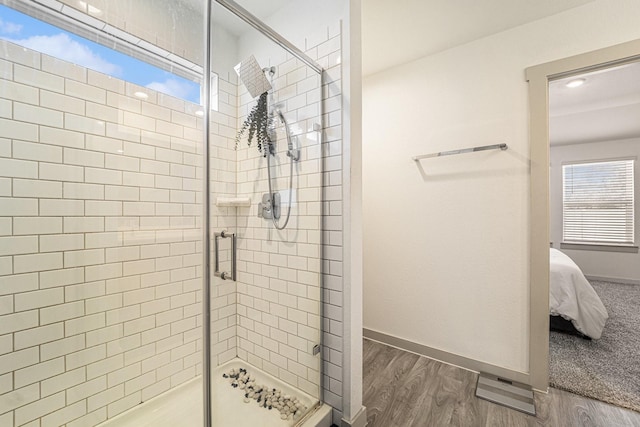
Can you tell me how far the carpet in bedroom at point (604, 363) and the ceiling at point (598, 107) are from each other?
2180 millimetres

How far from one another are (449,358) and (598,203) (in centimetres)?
461

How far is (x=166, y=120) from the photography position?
161 cm

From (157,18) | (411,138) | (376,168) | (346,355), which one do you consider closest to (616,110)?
(411,138)

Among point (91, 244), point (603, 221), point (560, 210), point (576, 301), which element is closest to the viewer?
point (91, 244)

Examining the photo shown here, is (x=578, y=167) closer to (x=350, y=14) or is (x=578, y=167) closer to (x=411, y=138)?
(x=411, y=138)

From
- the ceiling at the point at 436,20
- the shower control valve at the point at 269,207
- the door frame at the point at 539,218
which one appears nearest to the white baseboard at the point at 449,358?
the door frame at the point at 539,218

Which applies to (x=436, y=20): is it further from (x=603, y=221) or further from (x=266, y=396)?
(x=603, y=221)

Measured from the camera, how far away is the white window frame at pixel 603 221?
173 inches

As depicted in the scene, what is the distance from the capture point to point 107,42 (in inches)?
53.8

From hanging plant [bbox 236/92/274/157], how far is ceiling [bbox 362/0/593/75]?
98cm

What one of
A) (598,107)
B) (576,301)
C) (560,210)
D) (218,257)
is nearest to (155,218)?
(218,257)

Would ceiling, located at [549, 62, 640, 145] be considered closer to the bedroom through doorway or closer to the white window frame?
the bedroom through doorway

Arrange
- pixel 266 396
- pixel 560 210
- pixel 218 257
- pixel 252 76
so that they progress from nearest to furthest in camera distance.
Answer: pixel 218 257, pixel 252 76, pixel 266 396, pixel 560 210

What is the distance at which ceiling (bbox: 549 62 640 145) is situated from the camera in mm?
2645
